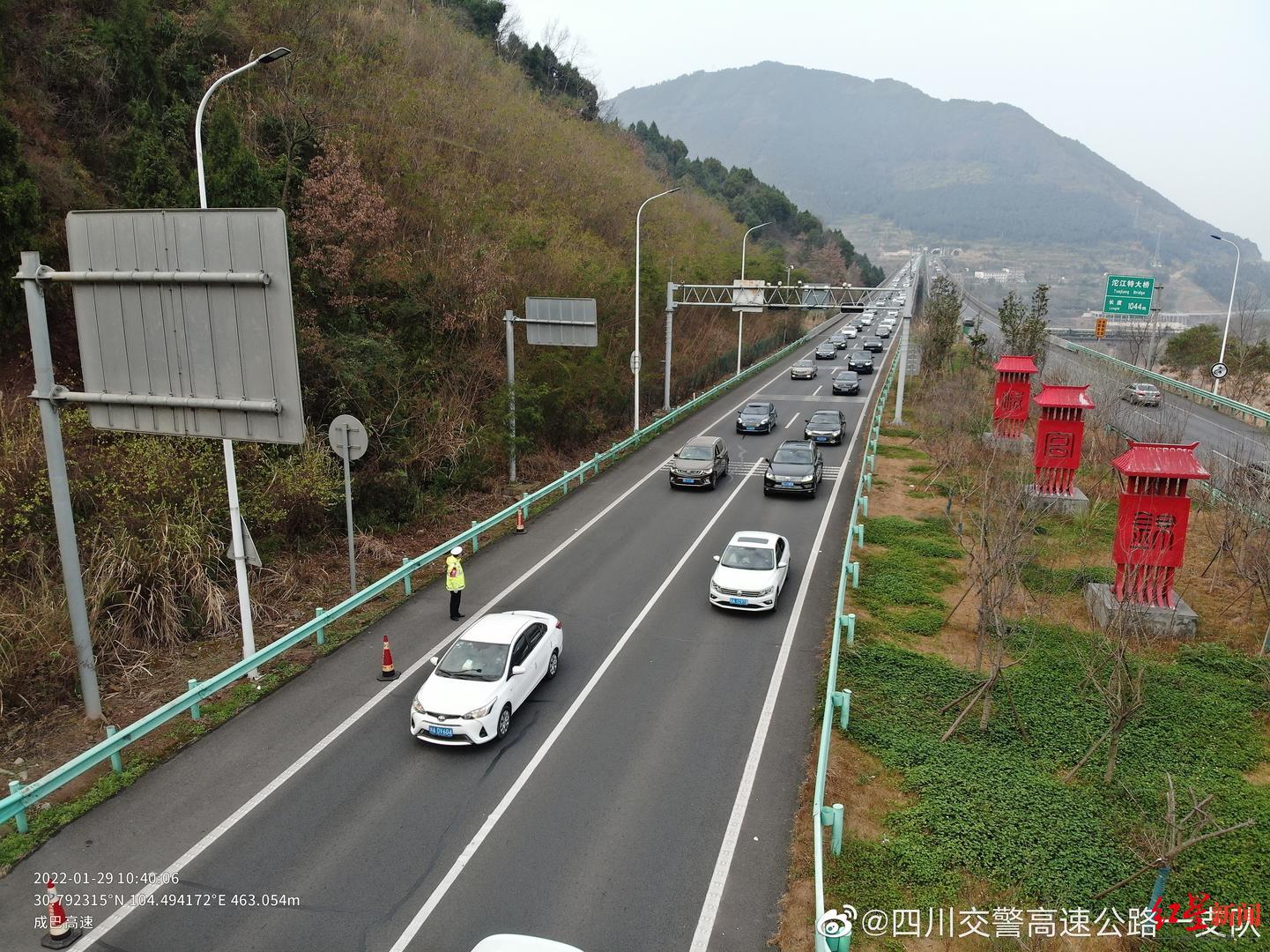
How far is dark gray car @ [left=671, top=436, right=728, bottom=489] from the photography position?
1036 inches

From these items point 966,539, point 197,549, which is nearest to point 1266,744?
point 966,539

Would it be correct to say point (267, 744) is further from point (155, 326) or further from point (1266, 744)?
point (1266, 744)

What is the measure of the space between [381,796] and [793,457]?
1894 centimetres

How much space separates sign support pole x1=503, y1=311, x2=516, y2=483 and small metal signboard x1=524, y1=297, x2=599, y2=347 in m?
0.72

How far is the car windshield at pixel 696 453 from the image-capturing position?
26987 millimetres

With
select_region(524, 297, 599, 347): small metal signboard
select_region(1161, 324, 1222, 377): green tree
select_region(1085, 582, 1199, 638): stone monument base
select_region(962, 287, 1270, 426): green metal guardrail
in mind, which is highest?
select_region(524, 297, 599, 347): small metal signboard

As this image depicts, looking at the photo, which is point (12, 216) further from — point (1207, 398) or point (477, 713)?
point (1207, 398)

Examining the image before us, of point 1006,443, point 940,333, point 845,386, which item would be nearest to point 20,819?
point 1006,443

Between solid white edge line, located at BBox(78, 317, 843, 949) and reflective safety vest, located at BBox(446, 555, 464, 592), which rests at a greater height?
reflective safety vest, located at BBox(446, 555, 464, 592)

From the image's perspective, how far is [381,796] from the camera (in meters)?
Result: 10.7

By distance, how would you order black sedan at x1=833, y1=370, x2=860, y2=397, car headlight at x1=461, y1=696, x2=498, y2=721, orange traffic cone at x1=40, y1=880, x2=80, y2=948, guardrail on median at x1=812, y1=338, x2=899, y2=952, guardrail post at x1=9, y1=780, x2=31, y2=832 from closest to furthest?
guardrail on median at x1=812, y1=338, x2=899, y2=952, orange traffic cone at x1=40, y1=880, x2=80, y2=948, guardrail post at x1=9, y1=780, x2=31, y2=832, car headlight at x1=461, y1=696, x2=498, y2=721, black sedan at x1=833, y1=370, x2=860, y2=397

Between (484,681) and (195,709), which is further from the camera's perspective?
(195,709)

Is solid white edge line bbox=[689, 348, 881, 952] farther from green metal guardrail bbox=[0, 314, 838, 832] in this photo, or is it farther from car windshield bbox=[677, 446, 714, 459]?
car windshield bbox=[677, 446, 714, 459]

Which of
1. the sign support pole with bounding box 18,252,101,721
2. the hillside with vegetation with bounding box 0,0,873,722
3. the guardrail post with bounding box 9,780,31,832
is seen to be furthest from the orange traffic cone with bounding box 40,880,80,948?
the hillside with vegetation with bounding box 0,0,873,722
